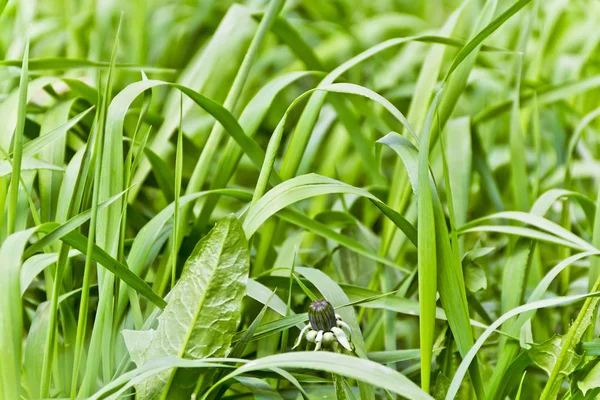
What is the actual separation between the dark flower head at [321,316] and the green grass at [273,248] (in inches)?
1.5

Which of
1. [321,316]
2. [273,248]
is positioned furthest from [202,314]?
[273,248]

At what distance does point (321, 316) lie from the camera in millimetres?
566

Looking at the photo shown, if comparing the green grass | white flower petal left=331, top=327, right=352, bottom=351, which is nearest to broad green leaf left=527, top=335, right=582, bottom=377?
the green grass

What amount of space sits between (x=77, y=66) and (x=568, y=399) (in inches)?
26.9

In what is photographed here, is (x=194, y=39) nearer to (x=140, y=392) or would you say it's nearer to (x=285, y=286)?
(x=285, y=286)

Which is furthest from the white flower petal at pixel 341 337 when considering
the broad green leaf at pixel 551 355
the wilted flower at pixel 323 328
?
the broad green leaf at pixel 551 355

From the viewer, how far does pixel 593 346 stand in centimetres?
64

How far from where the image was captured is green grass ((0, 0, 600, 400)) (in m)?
0.58

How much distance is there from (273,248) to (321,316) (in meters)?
0.31

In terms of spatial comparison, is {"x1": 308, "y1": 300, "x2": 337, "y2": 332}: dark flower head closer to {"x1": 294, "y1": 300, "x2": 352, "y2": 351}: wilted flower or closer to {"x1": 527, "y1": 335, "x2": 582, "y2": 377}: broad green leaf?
{"x1": 294, "y1": 300, "x2": 352, "y2": 351}: wilted flower

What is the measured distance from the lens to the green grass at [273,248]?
0.58 meters

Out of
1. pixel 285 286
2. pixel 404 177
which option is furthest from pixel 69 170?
pixel 404 177

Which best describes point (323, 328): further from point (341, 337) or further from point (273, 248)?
point (273, 248)

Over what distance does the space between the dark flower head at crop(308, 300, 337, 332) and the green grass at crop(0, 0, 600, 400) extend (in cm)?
4
